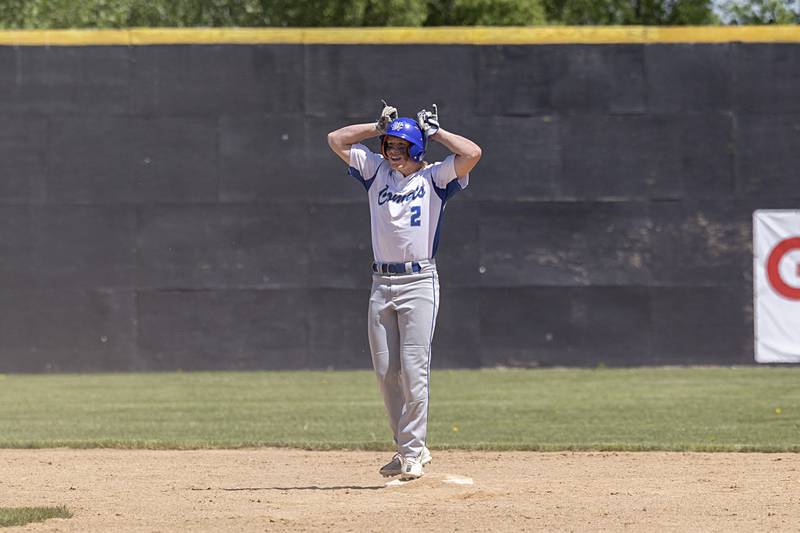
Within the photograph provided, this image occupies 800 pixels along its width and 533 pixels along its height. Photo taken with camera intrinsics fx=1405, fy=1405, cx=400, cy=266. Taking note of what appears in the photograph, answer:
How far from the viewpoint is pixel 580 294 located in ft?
52.4

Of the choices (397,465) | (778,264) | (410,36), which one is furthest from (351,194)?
(397,465)

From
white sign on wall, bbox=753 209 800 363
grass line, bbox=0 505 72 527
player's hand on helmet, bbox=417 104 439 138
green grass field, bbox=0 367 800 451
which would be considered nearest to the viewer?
grass line, bbox=0 505 72 527

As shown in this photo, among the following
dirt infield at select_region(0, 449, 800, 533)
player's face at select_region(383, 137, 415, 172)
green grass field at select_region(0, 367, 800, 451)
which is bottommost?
green grass field at select_region(0, 367, 800, 451)

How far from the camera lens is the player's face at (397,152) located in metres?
7.83

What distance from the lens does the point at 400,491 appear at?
761cm

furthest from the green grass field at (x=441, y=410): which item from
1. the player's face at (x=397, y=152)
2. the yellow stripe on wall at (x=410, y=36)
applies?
the yellow stripe on wall at (x=410, y=36)

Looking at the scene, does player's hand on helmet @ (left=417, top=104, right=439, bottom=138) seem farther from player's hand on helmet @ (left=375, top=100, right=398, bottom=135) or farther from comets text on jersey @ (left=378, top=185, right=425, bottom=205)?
comets text on jersey @ (left=378, top=185, right=425, bottom=205)

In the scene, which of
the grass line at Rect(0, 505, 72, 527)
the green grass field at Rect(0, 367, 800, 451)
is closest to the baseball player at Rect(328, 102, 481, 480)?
the grass line at Rect(0, 505, 72, 527)

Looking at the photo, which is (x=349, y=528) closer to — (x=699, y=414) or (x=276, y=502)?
Result: (x=276, y=502)

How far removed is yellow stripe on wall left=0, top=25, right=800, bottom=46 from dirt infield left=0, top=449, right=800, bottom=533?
7184 mm

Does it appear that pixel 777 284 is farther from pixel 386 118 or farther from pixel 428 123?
pixel 386 118

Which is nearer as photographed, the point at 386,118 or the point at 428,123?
the point at 386,118

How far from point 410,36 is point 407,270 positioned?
876 cm

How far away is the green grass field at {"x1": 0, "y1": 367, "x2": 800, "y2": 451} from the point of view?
1052 centimetres
